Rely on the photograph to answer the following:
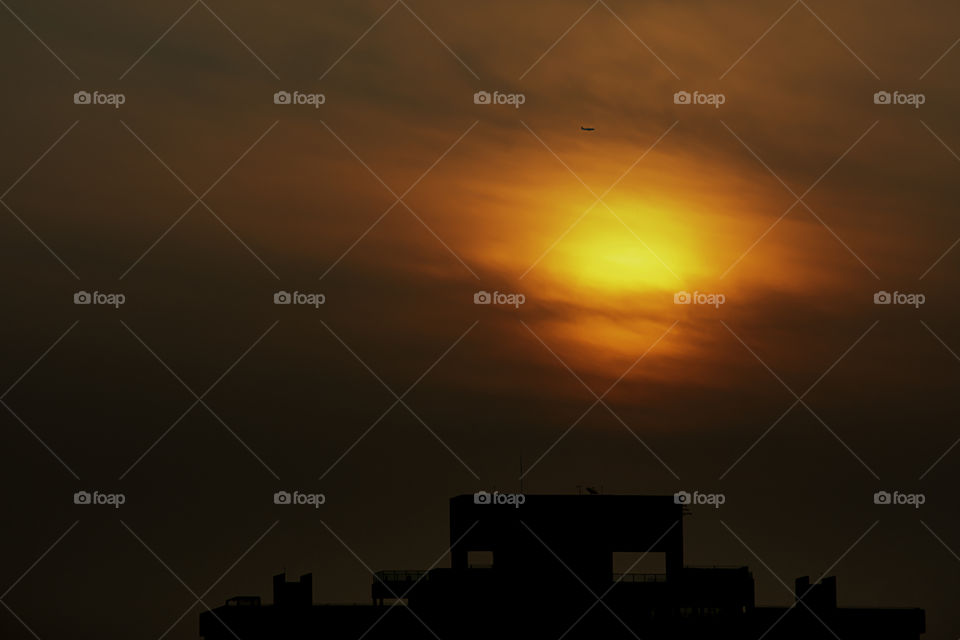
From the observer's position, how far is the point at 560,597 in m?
78.6

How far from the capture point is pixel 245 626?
267ft

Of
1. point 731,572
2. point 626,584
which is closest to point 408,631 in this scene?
point 626,584

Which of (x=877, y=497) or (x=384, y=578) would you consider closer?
(x=877, y=497)

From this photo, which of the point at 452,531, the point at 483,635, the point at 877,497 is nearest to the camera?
the point at 877,497

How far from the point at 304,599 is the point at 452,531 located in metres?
7.43

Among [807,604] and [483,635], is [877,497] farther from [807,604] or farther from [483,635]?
[483,635]

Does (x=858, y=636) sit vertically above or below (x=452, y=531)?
below

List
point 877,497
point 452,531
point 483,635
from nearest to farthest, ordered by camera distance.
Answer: point 877,497
point 483,635
point 452,531

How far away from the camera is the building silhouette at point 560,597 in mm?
77625

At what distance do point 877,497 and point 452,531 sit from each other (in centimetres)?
1978

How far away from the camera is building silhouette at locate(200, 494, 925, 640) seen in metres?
77.6

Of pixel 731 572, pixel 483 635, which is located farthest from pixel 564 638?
pixel 731 572

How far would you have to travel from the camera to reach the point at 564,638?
76688 mm

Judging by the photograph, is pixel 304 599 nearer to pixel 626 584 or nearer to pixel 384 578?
pixel 384 578
